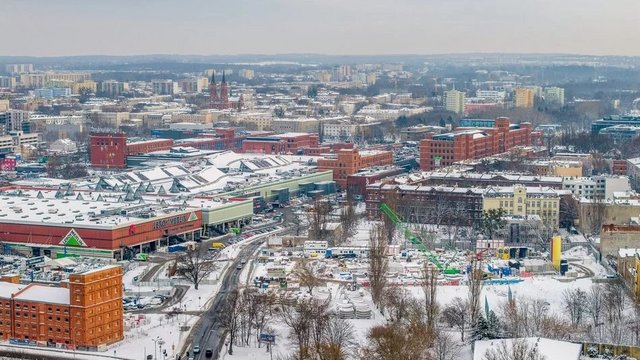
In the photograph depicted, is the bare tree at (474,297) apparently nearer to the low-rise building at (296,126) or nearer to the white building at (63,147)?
the white building at (63,147)

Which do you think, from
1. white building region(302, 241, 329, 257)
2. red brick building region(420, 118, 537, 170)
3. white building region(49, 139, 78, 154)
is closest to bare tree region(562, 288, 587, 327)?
white building region(302, 241, 329, 257)

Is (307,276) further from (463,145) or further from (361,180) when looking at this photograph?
(463,145)

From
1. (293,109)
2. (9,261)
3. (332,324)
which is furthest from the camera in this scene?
(293,109)

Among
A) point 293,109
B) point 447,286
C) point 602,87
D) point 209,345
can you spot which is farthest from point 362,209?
point 602,87

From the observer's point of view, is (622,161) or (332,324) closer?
(332,324)

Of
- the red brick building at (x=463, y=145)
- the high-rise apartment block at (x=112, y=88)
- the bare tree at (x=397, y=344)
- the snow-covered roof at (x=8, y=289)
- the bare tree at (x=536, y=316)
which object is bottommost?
the bare tree at (x=536, y=316)

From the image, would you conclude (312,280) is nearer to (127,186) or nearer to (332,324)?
(332,324)

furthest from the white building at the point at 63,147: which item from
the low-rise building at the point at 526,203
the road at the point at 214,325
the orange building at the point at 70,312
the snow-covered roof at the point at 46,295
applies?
the snow-covered roof at the point at 46,295

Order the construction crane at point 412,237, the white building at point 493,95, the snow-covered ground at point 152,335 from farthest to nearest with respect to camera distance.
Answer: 1. the white building at point 493,95
2. the construction crane at point 412,237
3. the snow-covered ground at point 152,335
